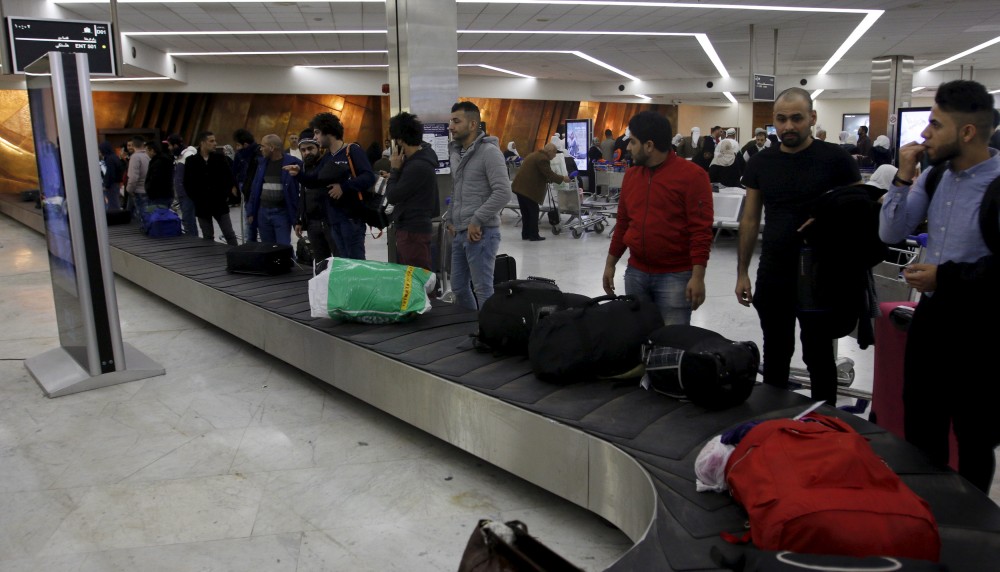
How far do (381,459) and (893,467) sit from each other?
85.3 inches

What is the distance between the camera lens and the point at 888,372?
328 centimetres

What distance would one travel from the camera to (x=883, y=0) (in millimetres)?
12172

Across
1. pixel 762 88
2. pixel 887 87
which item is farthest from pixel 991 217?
pixel 887 87

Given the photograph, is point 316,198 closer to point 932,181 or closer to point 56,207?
point 56,207

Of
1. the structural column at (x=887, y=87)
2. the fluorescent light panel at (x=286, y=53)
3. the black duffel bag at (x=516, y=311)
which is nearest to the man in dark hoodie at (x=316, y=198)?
the black duffel bag at (x=516, y=311)

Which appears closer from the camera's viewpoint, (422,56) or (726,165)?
(422,56)

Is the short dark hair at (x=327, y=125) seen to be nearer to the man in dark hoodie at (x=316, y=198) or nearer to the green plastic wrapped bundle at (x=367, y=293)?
the man in dark hoodie at (x=316, y=198)

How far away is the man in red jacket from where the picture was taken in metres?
3.50

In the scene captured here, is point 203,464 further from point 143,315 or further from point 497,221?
point 143,315

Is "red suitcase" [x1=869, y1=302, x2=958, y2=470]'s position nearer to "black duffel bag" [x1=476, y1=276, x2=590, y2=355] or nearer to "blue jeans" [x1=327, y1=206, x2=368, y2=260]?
"black duffel bag" [x1=476, y1=276, x2=590, y2=355]

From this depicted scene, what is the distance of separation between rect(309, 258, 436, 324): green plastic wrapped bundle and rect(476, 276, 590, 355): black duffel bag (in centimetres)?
70

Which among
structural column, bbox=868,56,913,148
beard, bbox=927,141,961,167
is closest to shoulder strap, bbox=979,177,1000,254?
beard, bbox=927,141,961,167

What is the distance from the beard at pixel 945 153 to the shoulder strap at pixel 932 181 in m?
0.10

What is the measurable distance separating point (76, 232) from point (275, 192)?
2712 millimetres
